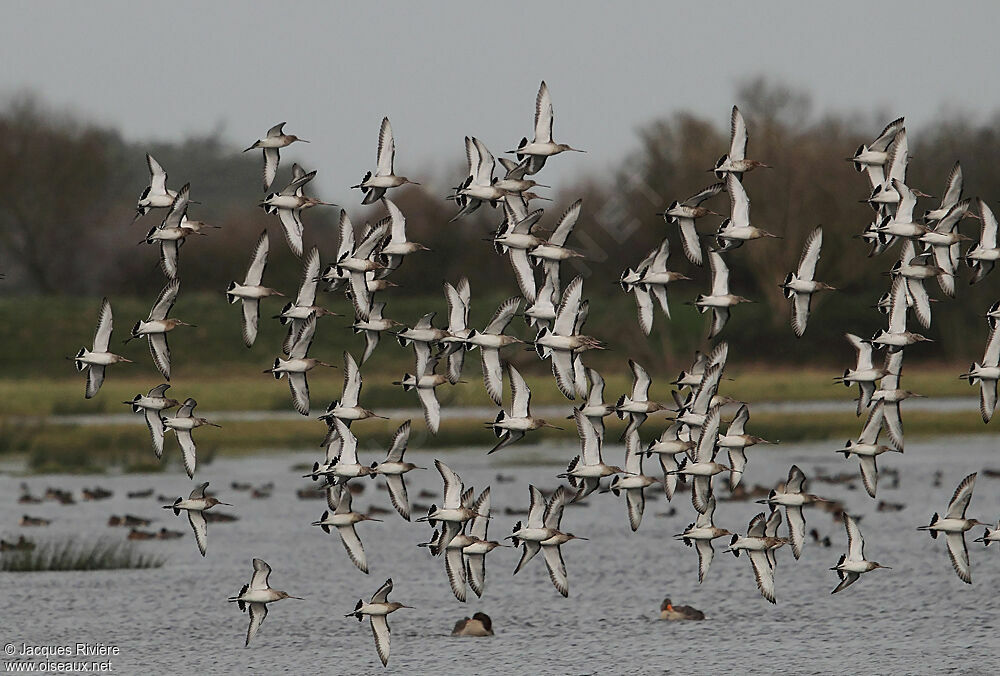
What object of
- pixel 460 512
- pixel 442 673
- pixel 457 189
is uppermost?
pixel 457 189

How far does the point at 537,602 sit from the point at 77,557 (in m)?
10.2

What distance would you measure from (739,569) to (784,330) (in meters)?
43.0

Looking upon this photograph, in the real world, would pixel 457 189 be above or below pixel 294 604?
above

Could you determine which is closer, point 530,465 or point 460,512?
point 460,512

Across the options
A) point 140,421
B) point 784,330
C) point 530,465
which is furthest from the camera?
point 784,330

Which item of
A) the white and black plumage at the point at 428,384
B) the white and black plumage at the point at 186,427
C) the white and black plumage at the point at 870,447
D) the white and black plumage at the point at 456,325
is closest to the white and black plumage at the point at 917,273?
the white and black plumage at the point at 870,447

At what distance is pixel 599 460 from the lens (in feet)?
47.8

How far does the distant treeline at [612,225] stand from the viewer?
236ft

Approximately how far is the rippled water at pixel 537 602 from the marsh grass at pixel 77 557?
375mm

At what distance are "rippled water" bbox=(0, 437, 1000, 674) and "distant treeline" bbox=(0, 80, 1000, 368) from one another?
2688 centimetres

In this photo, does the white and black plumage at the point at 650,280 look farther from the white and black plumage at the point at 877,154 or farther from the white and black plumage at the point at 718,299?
the white and black plumage at the point at 877,154

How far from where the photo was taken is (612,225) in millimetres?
92500

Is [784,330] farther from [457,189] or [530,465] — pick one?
[457,189]

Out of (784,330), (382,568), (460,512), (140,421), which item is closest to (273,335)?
(140,421)
